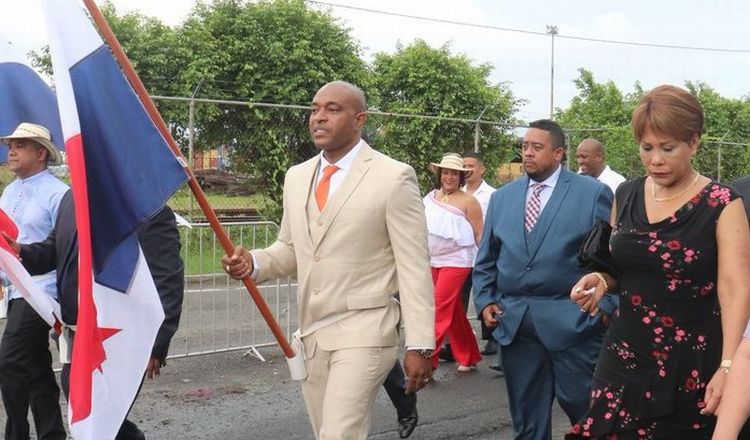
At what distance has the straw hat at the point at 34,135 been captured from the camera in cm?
542

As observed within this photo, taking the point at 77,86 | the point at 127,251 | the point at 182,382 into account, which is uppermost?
the point at 77,86

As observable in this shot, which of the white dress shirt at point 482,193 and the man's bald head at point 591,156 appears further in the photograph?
the man's bald head at point 591,156

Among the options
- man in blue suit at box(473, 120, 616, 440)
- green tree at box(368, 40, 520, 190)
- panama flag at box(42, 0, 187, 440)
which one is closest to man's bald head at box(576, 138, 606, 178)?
green tree at box(368, 40, 520, 190)

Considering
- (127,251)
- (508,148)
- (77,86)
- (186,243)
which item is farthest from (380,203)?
(508,148)

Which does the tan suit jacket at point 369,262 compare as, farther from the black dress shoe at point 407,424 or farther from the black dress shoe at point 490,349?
the black dress shoe at point 490,349

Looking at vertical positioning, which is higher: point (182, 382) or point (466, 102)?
point (466, 102)

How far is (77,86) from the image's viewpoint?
3.68 metres

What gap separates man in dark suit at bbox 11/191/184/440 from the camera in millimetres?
4844

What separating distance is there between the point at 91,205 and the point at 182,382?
4175mm

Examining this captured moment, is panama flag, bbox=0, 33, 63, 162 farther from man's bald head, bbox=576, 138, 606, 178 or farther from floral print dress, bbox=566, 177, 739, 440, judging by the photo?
man's bald head, bbox=576, 138, 606, 178

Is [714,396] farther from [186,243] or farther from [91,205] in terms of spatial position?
[186,243]

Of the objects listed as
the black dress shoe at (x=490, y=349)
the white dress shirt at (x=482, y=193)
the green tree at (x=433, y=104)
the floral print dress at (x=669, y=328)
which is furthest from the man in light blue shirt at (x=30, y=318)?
the green tree at (x=433, y=104)

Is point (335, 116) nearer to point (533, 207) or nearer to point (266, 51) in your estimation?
point (533, 207)

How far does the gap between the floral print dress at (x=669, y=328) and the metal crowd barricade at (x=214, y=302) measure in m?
5.23
